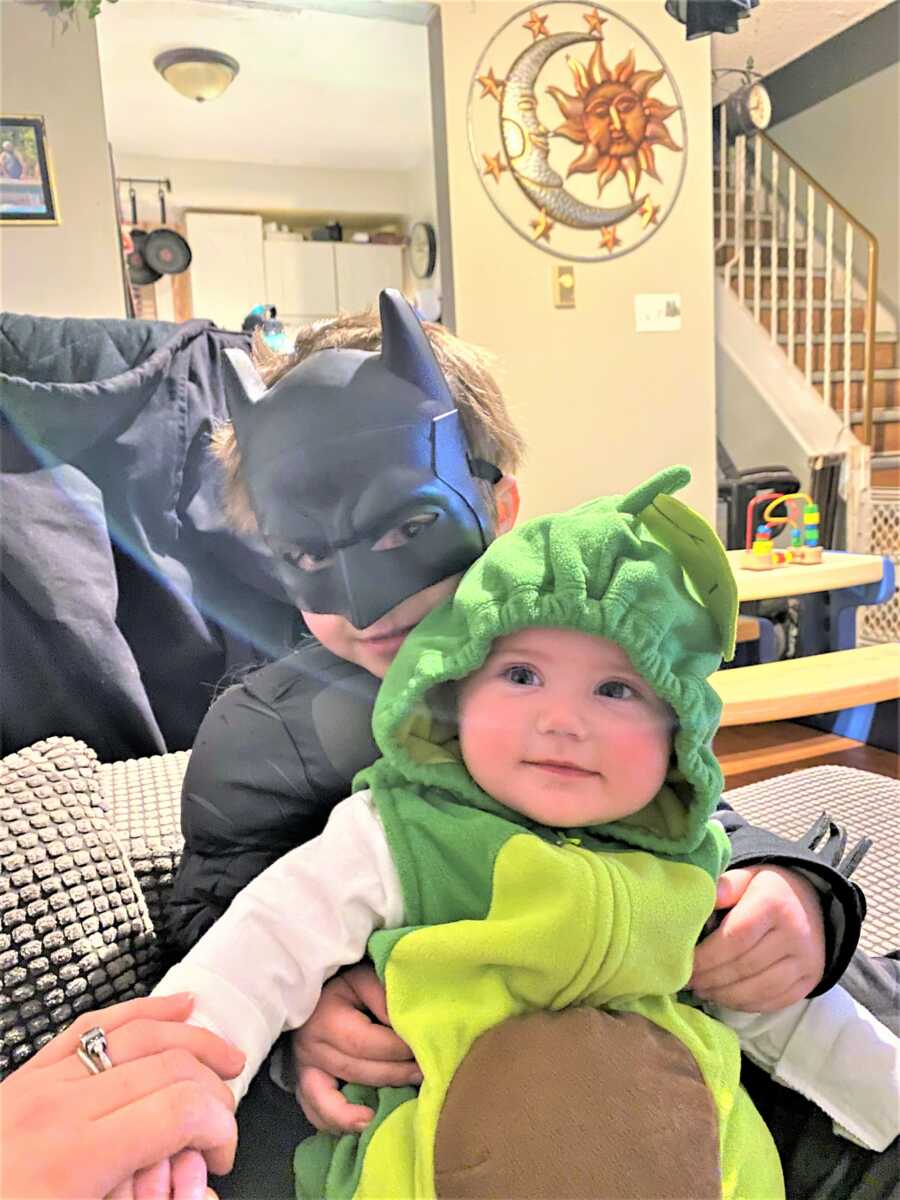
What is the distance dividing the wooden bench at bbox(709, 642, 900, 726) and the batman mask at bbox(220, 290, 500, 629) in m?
0.22

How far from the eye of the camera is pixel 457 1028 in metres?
0.32

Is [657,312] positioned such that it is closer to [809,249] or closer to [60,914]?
[60,914]

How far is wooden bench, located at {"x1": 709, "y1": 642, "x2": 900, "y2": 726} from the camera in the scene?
0.53 metres

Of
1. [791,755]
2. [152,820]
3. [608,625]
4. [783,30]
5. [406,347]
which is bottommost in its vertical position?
[791,755]

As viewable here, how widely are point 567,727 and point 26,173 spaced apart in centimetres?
36

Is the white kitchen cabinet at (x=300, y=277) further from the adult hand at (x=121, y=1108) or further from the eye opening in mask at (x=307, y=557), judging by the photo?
the adult hand at (x=121, y=1108)

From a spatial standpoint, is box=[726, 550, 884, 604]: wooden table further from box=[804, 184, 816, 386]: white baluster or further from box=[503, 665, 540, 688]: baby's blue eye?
box=[804, 184, 816, 386]: white baluster

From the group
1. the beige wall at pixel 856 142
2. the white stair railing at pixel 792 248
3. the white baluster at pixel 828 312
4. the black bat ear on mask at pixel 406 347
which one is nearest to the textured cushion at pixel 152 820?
the black bat ear on mask at pixel 406 347

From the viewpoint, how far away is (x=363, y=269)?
46 centimetres

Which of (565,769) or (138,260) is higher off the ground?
(138,260)

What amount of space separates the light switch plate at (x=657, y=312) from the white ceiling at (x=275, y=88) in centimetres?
16

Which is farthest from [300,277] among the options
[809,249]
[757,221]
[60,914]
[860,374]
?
[860,374]

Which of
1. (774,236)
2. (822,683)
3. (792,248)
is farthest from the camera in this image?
(792,248)

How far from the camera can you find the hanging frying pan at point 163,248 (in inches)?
18.0
